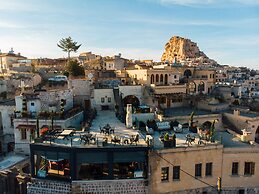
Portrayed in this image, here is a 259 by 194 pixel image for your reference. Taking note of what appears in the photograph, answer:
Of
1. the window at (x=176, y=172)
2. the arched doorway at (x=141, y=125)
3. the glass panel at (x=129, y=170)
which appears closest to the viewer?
the glass panel at (x=129, y=170)

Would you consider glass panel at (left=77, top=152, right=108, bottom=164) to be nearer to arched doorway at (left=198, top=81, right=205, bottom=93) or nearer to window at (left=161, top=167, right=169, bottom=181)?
window at (left=161, top=167, right=169, bottom=181)

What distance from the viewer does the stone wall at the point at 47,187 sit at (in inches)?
819

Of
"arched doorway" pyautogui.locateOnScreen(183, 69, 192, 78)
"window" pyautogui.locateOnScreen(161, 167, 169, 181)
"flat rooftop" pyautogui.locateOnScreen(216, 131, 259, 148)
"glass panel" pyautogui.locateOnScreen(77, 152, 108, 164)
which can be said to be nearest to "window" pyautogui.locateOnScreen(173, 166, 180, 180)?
"window" pyautogui.locateOnScreen(161, 167, 169, 181)

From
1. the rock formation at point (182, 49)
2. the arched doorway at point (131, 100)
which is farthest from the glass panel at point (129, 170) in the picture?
the rock formation at point (182, 49)

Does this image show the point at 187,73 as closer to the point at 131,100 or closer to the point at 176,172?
the point at 131,100

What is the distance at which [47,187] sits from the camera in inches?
831

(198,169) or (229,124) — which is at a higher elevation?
(229,124)

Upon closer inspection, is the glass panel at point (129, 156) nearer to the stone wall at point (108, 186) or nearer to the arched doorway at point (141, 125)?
the stone wall at point (108, 186)

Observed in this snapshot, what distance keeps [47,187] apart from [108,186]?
15.6 ft

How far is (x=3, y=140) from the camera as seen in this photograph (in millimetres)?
31797

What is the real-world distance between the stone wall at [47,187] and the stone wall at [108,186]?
624mm

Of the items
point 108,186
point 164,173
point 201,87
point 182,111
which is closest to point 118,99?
point 182,111

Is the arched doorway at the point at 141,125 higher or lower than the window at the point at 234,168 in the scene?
higher

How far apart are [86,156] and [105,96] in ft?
61.2
